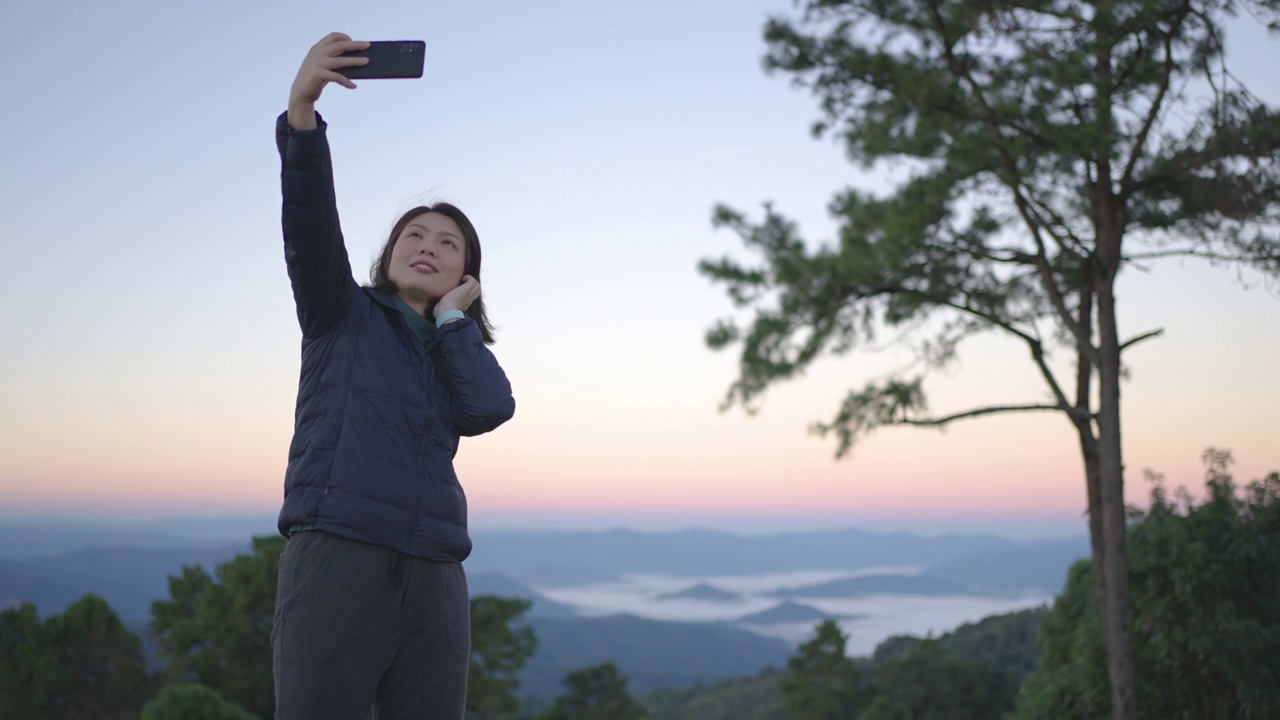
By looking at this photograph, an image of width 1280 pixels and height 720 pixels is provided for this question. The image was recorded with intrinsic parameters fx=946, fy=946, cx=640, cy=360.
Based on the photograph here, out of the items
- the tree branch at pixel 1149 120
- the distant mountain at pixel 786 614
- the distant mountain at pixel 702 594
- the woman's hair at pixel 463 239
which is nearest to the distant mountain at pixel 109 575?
the tree branch at pixel 1149 120

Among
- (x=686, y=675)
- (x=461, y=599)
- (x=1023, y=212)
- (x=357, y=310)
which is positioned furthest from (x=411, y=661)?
(x=686, y=675)

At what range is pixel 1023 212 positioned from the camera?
6980 millimetres

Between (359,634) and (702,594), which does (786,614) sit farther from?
(359,634)

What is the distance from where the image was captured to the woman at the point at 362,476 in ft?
4.33

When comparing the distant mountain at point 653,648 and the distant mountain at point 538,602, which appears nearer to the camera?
the distant mountain at point 653,648

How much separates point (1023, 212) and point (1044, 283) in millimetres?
726

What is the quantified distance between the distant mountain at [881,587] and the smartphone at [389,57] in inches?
1956

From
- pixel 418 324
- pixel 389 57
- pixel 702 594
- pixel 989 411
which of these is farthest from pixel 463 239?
pixel 702 594

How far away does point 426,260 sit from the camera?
161 centimetres

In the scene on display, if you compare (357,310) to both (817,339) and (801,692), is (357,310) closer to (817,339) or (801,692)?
(817,339)

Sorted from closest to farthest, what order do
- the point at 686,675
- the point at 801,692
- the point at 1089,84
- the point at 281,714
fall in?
the point at 281,714
the point at 1089,84
the point at 801,692
the point at 686,675

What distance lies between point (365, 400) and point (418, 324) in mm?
195

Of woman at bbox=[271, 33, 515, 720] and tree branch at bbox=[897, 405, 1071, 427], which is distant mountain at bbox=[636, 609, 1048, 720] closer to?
tree branch at bbox=[897, 405, 1071, 427]

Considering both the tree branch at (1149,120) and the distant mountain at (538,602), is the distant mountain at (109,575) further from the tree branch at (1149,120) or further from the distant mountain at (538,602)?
the distant mountain at (538,602)
